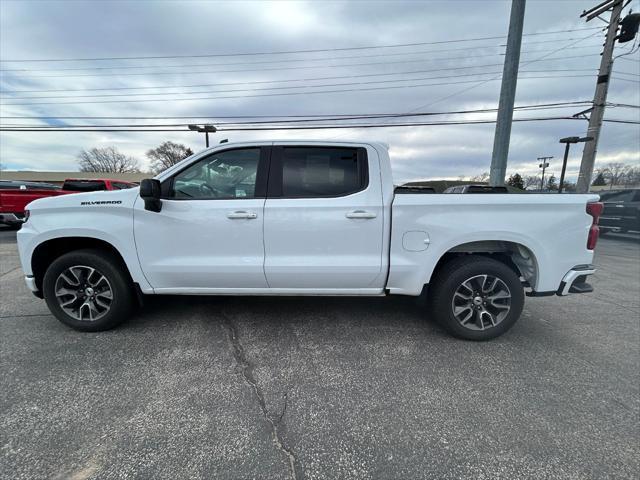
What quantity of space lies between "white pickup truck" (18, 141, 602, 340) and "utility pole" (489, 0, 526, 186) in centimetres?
661

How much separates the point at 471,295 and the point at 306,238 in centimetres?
178

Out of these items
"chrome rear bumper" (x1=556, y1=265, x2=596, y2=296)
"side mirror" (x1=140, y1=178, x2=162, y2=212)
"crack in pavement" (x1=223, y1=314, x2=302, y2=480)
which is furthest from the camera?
"chrome rear bumper" (x1=556, y1=265, x2=596, y2=296)

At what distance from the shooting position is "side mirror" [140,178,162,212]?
2.70m

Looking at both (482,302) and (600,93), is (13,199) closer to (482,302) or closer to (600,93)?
(482,302)

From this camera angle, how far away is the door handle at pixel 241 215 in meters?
2.91

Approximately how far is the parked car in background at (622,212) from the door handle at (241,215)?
46.6 feet

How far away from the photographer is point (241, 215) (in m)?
2.91

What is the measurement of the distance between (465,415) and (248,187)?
267cm

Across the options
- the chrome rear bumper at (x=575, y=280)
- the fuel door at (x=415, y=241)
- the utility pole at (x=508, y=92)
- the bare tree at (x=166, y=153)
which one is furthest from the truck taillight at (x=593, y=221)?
the bare tree at (x=166, y=153)

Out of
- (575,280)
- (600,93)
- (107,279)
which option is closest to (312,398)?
(107,279)

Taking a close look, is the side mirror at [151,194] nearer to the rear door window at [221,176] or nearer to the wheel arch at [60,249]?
the rear door window at [221,176]

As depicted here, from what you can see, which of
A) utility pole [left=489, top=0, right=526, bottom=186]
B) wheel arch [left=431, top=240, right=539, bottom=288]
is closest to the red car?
wheel arch [left=431, top=240, right=539, bottom=288]

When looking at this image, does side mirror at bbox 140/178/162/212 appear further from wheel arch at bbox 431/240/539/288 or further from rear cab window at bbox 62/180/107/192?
rear cab window at bbox 62/180/107/192

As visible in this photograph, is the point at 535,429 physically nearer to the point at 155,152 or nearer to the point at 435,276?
the point at 435,276
